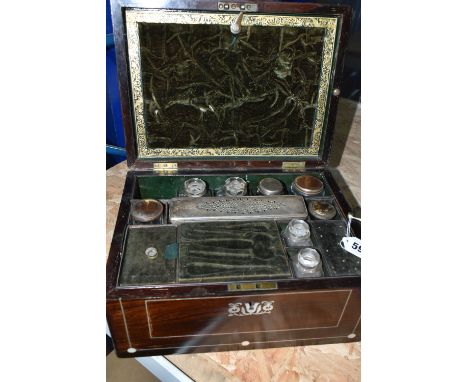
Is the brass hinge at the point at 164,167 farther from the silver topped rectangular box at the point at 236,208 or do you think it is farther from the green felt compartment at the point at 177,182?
the silver topped rectangular box at the point at 236,208

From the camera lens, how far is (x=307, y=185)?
1.82m

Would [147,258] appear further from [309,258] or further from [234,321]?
[309,258]

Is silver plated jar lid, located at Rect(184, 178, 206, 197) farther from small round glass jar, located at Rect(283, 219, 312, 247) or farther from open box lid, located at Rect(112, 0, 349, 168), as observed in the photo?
small round glass jar, located at Rect(283, 219, 312, 247)

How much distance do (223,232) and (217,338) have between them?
0.41 metres

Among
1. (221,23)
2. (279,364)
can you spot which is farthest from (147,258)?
(221,23)

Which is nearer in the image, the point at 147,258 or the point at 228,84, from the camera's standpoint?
the point at 147,258

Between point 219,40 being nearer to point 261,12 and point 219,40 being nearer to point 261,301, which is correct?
point 261,12

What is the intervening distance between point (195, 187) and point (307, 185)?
0.53 meters

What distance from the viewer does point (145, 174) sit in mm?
1797

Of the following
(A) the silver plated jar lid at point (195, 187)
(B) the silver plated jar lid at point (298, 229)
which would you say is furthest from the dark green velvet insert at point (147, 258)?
(B) the silver plated jar lid at point (298, 229)

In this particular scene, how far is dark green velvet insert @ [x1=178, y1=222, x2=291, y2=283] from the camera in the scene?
4.49ft

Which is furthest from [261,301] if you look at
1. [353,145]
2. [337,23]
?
[353,145]

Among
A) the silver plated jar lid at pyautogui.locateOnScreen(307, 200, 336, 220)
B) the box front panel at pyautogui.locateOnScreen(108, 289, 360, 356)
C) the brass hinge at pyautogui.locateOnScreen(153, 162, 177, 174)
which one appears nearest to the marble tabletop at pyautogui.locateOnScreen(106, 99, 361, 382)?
the box front panel at pyautogui.locateOnScreen(108, 289, 360, 356)

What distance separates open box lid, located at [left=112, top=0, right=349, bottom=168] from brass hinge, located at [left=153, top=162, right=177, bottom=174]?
1.0 inches
